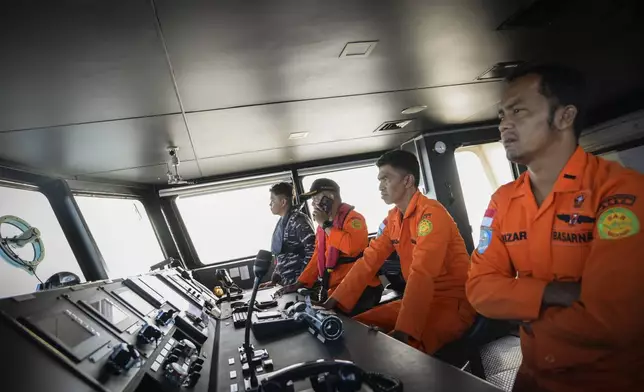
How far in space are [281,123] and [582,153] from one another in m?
2.03

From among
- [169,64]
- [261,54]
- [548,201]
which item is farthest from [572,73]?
[169,64]

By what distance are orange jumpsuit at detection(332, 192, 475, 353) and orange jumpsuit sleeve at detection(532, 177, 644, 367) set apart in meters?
0.65

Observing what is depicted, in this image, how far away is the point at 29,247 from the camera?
2.33m

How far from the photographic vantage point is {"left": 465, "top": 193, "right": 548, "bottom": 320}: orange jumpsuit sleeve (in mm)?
1190

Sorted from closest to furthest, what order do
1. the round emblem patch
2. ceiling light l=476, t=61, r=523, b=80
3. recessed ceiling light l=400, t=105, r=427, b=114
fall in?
the round emblem patch < ceiling light l=476, t=61, r=523, b=80 < recessed ceiling light l=400, t=105, r=427, b=114

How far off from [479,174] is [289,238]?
2923 millimetres

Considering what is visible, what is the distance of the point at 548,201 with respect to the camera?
1264 mm

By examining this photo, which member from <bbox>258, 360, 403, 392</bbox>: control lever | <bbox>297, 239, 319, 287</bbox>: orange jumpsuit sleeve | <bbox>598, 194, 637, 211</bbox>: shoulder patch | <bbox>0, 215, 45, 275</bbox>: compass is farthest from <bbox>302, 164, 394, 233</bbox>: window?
<bbox>258, 360, 403, 392</bbox>: control lever

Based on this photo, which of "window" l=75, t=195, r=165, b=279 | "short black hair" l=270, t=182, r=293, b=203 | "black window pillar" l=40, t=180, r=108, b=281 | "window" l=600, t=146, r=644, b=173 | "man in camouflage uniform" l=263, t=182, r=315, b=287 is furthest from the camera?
"window" l=600, t=146, r=644, b=173

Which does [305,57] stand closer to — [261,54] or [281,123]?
[261,54]

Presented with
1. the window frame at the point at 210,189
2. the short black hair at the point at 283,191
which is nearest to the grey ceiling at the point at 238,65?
the short black hair at the point at 283,191

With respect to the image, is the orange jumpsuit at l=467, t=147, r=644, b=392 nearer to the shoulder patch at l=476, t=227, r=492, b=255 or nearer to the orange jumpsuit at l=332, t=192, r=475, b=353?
the shoulder patch at l=476, t=227, r=492, b=255

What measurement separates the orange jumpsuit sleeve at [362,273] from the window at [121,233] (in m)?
1.98

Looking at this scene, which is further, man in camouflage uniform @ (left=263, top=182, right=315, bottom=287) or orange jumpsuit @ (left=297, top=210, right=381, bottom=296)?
man in camouflage uniform @ (left=263, top=182, right=315, bottom=287)
